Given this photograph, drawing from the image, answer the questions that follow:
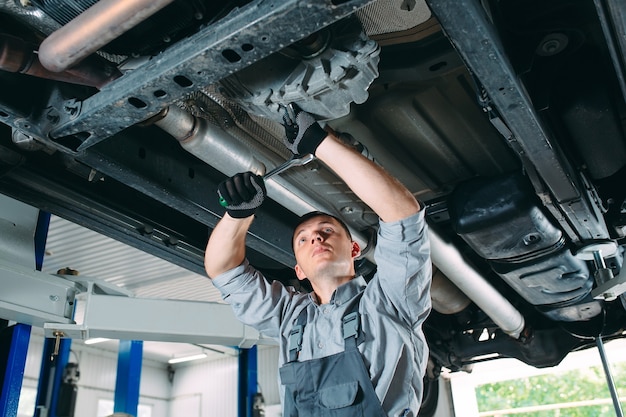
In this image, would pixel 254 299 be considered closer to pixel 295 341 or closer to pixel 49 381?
pixel 295 341

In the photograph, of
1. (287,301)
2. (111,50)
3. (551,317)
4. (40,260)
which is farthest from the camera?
(551,317)

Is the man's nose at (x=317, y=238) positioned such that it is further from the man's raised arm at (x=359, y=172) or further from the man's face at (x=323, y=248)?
the man's raised arm at (x=359, y=172)

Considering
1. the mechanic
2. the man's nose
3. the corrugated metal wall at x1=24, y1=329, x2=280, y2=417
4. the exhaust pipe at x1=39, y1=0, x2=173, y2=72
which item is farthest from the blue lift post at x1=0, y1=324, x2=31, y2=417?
the corrugated metal wall at x1=24, y1=329, x2=280, y2=417

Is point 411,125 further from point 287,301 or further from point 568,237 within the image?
point 568,237

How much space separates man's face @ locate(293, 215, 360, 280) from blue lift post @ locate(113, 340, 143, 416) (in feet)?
7.15

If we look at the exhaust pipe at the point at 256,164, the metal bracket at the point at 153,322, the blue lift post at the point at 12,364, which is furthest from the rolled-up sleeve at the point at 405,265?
the blue lift post at the point at 12,364

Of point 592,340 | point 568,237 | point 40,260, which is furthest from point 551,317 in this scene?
point 40,260

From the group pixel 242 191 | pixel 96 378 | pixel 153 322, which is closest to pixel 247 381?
pixel 153 322

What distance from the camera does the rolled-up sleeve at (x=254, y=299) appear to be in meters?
1.73

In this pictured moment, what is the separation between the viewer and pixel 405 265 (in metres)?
1.45

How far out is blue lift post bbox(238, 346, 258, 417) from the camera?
3301 millimetres

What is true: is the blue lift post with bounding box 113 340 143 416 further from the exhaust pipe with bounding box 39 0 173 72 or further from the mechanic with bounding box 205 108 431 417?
the exhaust pipe with bounding box 39 0 173 72

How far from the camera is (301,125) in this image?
4.56ft

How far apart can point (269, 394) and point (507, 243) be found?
8289mm
